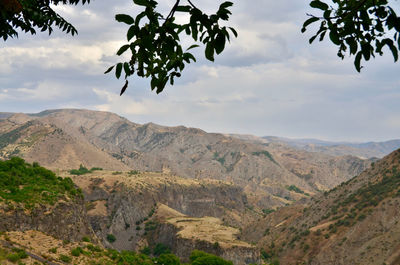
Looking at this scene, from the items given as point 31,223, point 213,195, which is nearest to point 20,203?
point 31,223

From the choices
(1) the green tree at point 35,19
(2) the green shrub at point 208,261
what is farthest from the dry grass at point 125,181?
(1) the green tree at point 35,19

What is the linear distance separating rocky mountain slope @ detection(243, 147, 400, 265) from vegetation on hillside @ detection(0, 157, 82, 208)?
1883 inches

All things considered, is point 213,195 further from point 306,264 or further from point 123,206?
point 306,264

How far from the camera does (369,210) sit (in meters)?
67.9

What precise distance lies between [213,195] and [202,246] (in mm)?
80101

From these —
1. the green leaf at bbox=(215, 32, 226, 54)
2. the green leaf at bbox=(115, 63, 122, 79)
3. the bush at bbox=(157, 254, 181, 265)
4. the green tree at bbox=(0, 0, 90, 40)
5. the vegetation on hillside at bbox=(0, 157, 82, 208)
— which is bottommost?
the bush at bbox=(157, 254, 181, 265)

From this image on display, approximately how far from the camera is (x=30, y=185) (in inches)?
1545

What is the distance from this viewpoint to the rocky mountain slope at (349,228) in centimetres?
5804

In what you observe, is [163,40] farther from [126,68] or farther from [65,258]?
[65,258]

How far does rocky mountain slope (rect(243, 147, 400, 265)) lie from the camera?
58.0m

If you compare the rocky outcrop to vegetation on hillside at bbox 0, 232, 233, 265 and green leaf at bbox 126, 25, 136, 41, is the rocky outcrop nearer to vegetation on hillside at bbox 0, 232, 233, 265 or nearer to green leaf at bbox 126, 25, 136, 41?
vegetation on hillside at bbox 0, 232, 233, 265

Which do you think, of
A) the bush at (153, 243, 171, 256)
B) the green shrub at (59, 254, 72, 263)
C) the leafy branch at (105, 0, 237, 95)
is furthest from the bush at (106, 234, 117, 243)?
the leafy branch at (105, 0, 237, 95)

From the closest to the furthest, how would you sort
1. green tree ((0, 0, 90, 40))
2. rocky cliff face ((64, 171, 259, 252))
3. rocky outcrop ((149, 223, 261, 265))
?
green tree ((0, 0, 90, 40)) → rocky outcrop ((149, 223, 261, 265)) → rocky cliff face ((64, 171, 259, 252))

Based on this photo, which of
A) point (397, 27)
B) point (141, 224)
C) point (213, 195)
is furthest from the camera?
point (213, 195)
